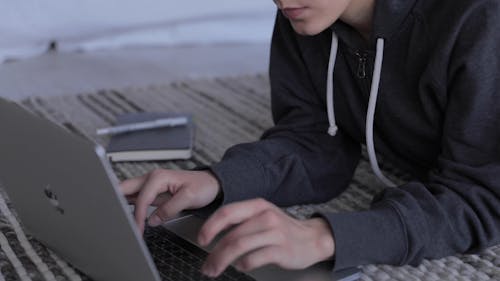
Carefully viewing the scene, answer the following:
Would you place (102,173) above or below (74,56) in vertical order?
above

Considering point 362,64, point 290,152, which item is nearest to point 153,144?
point 290,152

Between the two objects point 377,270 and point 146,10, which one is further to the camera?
point 146,10

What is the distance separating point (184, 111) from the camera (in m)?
1.37

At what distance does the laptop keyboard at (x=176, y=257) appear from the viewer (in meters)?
0.70

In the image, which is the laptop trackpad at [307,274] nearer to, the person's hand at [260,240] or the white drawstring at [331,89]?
the person's hand at [260,240]

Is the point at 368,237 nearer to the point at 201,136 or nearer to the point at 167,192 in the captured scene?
the point at 167,192

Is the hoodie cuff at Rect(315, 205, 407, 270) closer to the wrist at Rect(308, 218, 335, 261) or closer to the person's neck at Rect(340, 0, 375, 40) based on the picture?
the wrist at Rect(308, 218, 335, 261)

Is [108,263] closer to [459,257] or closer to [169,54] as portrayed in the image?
[459,257]

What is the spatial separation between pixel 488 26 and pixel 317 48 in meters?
0.28

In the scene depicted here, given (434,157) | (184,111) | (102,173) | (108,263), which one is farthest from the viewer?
(184,111)

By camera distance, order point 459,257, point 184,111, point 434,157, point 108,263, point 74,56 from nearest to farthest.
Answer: point 108,263 → point 459,257 → point 434,157 → point 184,111 → point 74,56

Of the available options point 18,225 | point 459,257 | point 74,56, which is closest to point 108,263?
point 18,225

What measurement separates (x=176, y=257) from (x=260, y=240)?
0.44 feet

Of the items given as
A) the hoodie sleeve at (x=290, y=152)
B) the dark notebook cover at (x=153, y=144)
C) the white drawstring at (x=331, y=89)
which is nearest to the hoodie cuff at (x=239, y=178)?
the hoodie sleeve at (x=290, y=152)
